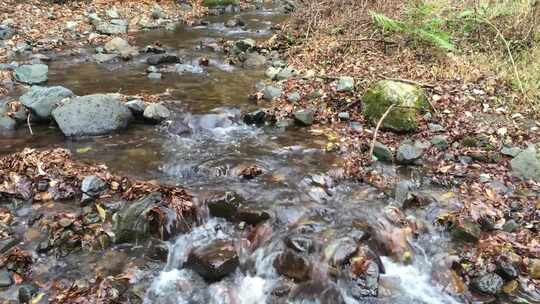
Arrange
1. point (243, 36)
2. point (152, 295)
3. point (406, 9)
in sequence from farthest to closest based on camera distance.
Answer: point (243, 36) → point (406, 9) → point (152, 295)

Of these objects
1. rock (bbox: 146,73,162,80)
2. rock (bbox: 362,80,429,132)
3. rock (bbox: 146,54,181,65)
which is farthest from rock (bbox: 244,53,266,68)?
rock (bbox: 362,80,429,132)

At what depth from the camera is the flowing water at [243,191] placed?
15.6 ft

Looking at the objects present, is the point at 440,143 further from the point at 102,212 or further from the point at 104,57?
the point at 104,57

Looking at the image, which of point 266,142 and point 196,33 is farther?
point 196,33

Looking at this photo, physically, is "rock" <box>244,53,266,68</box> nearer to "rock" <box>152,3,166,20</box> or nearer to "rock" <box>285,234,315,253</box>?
"rock" <box>152,3,166,20</box>

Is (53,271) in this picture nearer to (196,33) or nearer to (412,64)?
(412,64)

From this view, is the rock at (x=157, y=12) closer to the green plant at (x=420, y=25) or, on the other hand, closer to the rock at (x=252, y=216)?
the green plant at (x=420, y=25)

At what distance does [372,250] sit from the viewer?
5.11 m

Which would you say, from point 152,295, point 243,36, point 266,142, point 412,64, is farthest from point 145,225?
point 243,36

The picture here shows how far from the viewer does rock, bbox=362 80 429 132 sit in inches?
287

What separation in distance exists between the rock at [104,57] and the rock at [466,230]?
27.9 ft

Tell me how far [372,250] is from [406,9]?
640 centimetres

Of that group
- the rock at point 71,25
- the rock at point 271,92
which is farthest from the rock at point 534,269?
the rock at point 71,25

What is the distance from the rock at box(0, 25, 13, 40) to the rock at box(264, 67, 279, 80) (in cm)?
673
